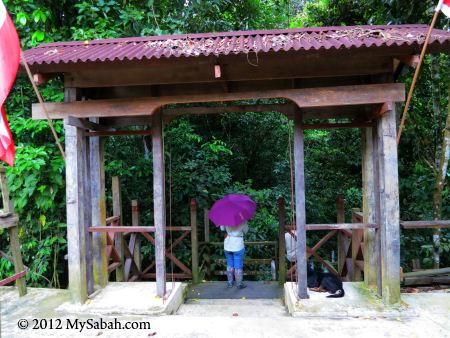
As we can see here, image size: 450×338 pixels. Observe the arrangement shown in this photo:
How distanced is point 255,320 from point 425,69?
21.5ft

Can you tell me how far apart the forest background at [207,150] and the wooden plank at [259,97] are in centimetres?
123

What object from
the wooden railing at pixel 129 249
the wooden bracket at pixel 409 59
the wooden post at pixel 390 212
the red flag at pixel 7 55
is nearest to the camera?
the red flag at pixel 7 55

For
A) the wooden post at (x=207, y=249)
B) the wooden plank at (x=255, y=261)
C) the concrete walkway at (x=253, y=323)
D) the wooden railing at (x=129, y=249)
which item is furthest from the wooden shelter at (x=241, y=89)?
the wooden plank at (x=255, y=261)

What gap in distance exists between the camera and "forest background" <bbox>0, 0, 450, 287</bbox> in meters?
6.38

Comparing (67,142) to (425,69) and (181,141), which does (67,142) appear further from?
(425,69)

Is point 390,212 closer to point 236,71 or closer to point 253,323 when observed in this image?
point 253,323

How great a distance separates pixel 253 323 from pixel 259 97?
8.90ft

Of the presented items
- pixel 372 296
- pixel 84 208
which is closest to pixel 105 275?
pixel 84 208

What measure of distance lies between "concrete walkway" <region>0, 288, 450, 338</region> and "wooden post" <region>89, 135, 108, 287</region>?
2.42 feet

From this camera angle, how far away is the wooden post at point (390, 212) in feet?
14.8

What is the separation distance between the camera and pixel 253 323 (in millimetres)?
4270

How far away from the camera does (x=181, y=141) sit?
8836 mm

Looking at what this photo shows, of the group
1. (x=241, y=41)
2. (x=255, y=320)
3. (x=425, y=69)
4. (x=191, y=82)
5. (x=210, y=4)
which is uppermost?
(x=210, y=4)

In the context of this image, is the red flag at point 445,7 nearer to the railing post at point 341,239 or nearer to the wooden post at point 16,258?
the railing post at point 341,239
